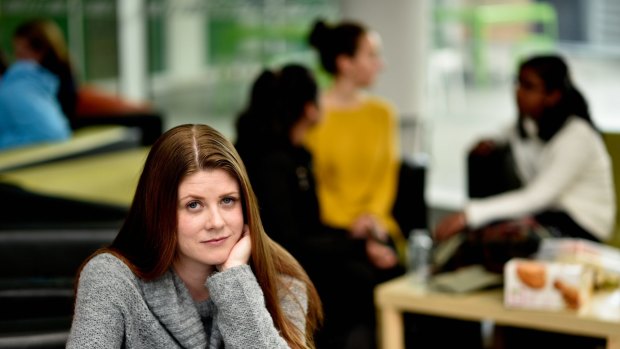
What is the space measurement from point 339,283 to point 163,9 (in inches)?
158

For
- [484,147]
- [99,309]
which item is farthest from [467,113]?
[99,309]

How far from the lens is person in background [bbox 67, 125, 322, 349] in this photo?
6.34 feet

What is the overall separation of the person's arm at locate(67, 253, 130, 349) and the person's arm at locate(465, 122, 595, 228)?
233 centimetres

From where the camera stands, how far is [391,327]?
368cm

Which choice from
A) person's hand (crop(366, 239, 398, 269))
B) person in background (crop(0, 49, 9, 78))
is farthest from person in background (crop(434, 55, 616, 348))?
person in background (crop(0, 49, 9, 78))

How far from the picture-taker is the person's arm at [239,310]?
1968mm

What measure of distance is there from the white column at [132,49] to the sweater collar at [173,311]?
5.77 m

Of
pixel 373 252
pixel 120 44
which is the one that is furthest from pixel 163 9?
pixel 373 252

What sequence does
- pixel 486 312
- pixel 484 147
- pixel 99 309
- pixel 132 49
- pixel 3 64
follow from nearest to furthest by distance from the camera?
pixel 99 309 → pixel 486 312 → pixel 484 147 → pixel 3 64 → pixel 132 49

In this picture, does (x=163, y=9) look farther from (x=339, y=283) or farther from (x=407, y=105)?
(x=339, y=283)

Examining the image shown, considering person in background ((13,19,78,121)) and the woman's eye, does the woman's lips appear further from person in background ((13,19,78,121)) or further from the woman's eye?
person in background ((13,19,78,121))

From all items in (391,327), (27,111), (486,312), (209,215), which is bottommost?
(391,327)

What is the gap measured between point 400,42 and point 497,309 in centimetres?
306

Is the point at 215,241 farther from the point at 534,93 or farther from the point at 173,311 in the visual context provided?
the point at 534,93
